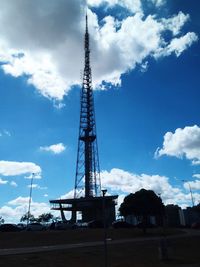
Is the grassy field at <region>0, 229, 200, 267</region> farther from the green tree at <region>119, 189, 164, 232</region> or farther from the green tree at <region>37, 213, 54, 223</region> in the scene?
the green tree at <region>37, 213, 54, 223</region>

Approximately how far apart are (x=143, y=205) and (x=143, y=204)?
0.51 ft

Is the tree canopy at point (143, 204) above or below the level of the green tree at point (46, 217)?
below

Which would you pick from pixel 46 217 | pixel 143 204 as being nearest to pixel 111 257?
pixel 143 204

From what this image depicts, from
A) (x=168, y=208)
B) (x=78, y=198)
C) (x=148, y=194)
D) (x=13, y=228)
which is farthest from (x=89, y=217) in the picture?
(x=148, y=194)

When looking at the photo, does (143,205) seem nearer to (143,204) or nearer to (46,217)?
(143,204)

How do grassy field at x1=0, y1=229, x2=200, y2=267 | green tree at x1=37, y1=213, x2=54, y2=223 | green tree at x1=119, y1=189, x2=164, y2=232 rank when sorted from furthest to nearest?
1. green tree at x1=37, y1=213, x2=54, y2=223
2. green tree at x1=119, y1=189, x2=164, y2=232
3. grassy field at x1=0, y1=229, x2=200, y2=267

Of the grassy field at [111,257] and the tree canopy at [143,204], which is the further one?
the tree canopy at [143,204]

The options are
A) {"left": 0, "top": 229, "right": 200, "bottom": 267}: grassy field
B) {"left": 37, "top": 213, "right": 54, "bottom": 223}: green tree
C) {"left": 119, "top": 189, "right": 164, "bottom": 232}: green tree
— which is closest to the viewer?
{"left": 0, "top": 229, "right": 200, "bottom": 267}: grassy field

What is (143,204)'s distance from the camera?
187ft

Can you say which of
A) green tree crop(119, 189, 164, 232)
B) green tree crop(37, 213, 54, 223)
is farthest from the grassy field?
green tree crop(37, 213, 54, 223)

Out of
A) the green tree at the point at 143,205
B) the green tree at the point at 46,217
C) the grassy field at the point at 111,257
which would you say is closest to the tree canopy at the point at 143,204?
the green tree at the point at 143,205

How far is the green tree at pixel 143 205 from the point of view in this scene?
57.1 m

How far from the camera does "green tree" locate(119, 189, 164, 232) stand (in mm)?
57094

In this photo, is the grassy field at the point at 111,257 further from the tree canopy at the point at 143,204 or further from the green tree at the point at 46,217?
the green tree at the point at 46,217
